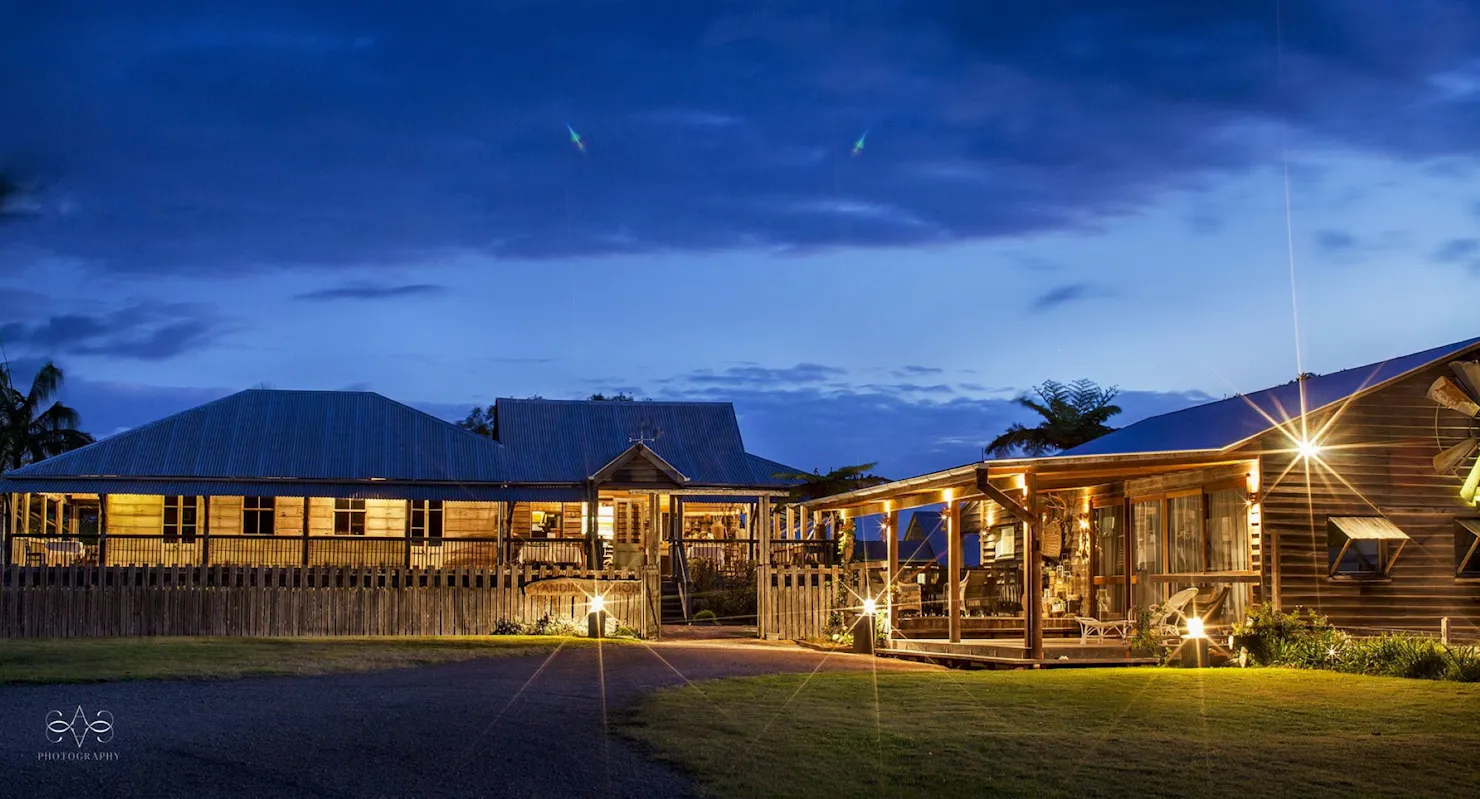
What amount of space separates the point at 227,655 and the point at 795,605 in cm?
971

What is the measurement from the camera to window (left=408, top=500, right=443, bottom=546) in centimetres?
3803

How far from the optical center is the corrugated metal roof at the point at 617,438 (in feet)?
124

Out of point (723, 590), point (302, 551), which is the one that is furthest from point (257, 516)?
point (723, 590)

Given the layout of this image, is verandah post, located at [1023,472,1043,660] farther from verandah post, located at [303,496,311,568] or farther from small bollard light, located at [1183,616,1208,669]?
verandah post, located at [303,496,311,568]

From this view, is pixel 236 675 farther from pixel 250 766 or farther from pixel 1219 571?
pixel 1219 571

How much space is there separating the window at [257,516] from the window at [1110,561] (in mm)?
21290

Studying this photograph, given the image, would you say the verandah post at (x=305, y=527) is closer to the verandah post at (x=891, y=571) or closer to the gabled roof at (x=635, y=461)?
the gabled roof at (x=635, y=461)

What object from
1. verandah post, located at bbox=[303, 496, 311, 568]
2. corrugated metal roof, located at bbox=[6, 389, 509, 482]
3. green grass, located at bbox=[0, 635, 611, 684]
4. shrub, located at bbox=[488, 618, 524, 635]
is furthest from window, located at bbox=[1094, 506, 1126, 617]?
verandah post, located at bbox=[303, 496, 311, 568]

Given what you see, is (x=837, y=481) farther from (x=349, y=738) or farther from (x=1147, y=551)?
(x=349, y=738)

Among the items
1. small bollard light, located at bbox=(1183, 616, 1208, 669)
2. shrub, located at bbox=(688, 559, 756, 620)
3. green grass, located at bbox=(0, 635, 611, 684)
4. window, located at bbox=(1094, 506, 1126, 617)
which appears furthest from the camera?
shrub, located at bbox=(688, 559, 756, 620)

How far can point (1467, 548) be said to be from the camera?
21.6 metres

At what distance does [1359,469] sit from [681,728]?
522 inches

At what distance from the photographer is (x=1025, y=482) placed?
755 inches

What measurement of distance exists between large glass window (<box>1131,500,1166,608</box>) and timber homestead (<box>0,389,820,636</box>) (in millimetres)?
8237
